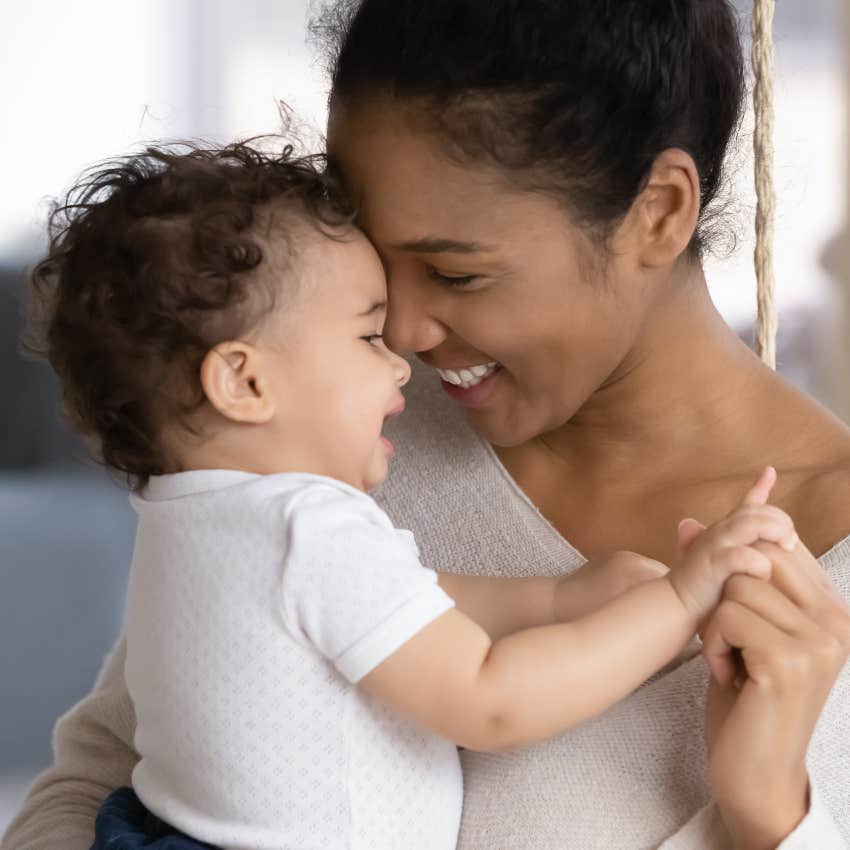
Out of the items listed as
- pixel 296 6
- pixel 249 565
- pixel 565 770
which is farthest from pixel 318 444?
pixel 296 6

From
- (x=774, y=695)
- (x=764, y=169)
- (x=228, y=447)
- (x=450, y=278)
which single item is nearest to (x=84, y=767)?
(x=228, y=447)

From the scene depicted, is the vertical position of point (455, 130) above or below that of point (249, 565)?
above

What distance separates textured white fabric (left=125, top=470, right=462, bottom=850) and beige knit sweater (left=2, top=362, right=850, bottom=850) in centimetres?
10

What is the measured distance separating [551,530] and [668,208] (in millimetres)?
332

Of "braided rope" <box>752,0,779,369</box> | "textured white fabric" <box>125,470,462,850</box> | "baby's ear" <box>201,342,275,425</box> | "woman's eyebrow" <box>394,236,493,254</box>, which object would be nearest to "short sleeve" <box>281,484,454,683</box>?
"textured white fabric" <box>125,470,462,850</box>

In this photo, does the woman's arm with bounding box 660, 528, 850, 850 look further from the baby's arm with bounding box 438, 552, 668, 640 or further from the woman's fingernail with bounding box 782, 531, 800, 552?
the baby's arm with bounding box 438, 552, 668, 640

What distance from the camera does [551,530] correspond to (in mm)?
1365

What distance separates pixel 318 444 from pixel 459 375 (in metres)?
0.30

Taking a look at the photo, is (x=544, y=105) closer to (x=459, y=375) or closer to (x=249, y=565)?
(x=459, y=375)

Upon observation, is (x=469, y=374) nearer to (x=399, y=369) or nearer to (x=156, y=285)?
(x=399, y=369)

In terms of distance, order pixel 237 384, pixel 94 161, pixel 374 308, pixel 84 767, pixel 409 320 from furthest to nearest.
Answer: pixel 94 161 < pixel 84 767 < pixel 409 320 < pixel 374 308 < pixel 237 384

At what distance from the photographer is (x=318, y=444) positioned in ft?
3.67

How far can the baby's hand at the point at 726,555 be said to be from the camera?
1.03 meters

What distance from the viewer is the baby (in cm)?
100
